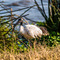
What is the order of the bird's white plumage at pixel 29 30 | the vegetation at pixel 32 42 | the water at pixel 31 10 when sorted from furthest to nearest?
1. the water at pixel 31 10
2. the bird's white plumage at pixel 29 30
3. the vegetation at pixel 32 42

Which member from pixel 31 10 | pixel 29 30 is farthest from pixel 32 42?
pixel 31 10

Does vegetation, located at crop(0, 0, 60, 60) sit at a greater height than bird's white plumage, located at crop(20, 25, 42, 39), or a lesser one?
greater

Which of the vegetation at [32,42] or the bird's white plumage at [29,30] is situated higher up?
the vegetation at [32,42]

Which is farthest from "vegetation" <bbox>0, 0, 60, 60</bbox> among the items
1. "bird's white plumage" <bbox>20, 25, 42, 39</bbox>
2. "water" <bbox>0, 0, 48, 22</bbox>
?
"water" <bbox>0, 0, 48, 22</bbox>

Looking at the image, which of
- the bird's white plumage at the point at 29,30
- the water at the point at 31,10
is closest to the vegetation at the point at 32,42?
the bird's white plumage at the point at 29,30

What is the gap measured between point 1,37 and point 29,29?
2.01 metres

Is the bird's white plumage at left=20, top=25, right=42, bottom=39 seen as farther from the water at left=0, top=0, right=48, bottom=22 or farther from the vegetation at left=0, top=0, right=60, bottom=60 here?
the water at left=0, top=0, right=48, bottom=22

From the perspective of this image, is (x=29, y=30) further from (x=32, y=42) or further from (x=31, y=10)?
(x=31, y=10)

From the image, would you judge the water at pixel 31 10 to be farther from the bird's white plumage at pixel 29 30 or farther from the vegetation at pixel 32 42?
the bird's white plumage at pixel 29 30

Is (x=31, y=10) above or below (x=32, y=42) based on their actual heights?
below

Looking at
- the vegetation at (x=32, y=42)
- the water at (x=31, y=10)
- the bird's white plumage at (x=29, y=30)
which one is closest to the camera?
the vegetation at (x=32, y=42)

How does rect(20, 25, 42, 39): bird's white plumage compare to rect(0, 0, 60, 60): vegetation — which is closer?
rect(0, 0, 60, 60): vegetation

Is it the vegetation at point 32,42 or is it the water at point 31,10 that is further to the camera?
the water at point 31,10

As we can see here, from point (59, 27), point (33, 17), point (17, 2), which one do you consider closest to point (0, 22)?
point (59, 27)
